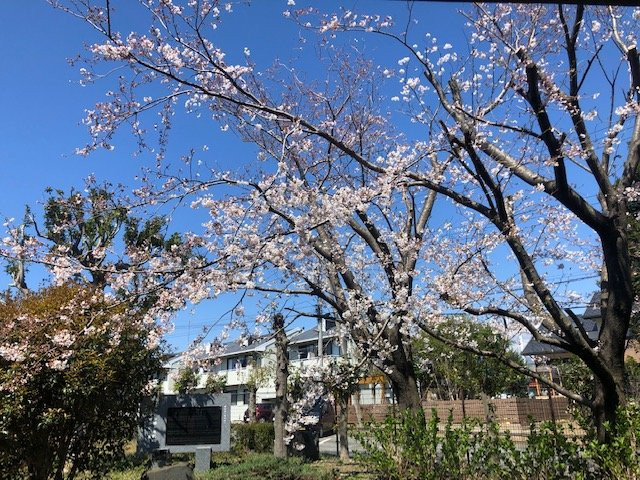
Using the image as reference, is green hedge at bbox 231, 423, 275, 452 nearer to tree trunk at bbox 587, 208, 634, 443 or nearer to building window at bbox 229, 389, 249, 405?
tree trunk at bbox 587, 208, 634, 443

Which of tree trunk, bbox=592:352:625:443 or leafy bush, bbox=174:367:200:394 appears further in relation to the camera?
leafy bush, bbox=174:367:200:394

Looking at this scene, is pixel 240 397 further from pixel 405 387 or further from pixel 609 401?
pixel 609 401

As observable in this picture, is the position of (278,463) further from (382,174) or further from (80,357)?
(382,174)

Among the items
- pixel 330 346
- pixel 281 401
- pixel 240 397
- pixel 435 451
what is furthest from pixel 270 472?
pixel 240 397

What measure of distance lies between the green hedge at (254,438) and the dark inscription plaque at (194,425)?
367 cm

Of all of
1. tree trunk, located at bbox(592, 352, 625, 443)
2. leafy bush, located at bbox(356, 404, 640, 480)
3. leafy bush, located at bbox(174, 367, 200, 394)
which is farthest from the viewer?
leafy bush, located at bbox(174, 367, 200, 394)

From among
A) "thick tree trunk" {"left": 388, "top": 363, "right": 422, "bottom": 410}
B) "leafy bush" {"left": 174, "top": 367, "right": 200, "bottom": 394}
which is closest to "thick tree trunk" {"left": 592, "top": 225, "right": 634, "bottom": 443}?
"thick tree trunk" {"left": 388, "top": 363, "right": 422, "bottom": 410}

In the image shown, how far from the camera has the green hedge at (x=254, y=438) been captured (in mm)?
15663

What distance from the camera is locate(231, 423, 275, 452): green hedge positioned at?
617 inches

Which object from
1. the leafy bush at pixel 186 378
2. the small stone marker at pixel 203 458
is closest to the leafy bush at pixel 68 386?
the leafy bush at pixel 186 378

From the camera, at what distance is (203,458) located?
10.7 m

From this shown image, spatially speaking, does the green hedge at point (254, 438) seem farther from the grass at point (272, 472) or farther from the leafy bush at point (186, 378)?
the grass at point (272, 472)

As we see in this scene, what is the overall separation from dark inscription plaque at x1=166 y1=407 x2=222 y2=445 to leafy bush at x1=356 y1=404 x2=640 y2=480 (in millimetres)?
6925

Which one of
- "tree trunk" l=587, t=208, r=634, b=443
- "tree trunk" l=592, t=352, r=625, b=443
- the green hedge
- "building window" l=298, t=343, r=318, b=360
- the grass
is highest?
"building window" l=298, t=343, r=318, b=360
